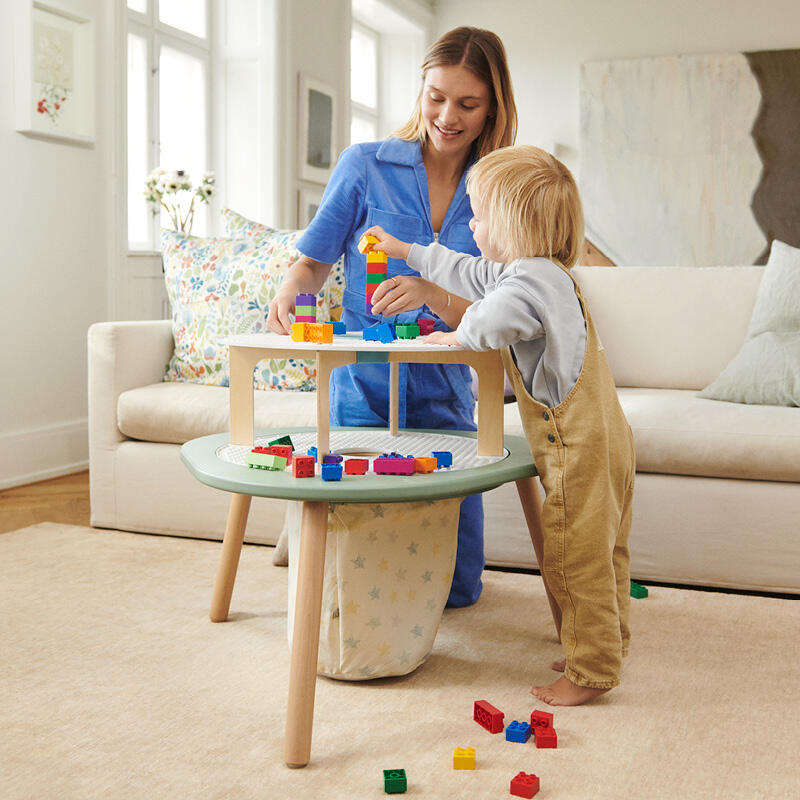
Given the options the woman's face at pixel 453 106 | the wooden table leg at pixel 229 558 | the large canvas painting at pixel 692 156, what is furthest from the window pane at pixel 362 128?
the wooden table leg at pixel 229 558

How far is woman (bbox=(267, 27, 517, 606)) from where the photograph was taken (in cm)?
180

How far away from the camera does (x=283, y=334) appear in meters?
1.77

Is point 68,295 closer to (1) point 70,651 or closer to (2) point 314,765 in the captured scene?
(1) point 70,651

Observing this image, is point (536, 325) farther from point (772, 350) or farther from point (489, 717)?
point (772, 350)

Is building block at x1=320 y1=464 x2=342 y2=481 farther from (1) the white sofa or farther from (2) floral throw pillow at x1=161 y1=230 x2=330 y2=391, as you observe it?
(2) floral throw pillow at x1=161 y1=230 x2=330 y2=391

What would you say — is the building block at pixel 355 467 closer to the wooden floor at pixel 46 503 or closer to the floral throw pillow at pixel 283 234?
the floral throw pillow at pixel 283 234

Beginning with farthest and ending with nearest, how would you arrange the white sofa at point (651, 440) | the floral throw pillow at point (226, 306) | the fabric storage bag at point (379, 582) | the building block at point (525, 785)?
the floral throw pillow at point (226, 306) → the white sofa at point (651, 440) → the fabric storage bag at point (379, 582) → the building block at point (525, 785)

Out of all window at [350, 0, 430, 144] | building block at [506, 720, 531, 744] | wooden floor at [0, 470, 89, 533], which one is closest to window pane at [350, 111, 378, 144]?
window at [350, 0, 430, 144]

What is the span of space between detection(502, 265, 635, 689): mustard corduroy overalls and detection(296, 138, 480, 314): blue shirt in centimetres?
50

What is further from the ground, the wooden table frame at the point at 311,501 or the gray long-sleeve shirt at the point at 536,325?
the gray long-sleeve shirt at the point at 536,325

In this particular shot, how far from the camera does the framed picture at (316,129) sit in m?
5.20

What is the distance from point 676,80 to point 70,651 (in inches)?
220

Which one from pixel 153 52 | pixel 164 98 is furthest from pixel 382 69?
pixel 153 52

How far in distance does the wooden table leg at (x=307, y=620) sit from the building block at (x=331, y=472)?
1.4 inches
